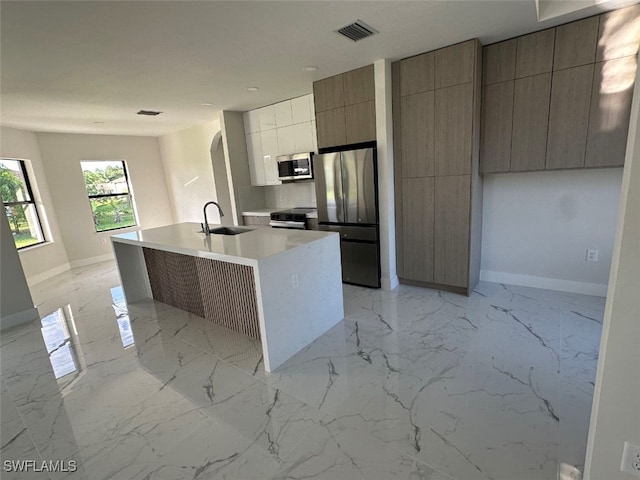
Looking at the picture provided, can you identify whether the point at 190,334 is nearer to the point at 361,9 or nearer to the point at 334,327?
the point at 334,327

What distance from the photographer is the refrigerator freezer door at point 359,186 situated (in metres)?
3.37

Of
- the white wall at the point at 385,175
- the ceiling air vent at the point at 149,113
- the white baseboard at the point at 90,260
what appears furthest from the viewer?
the white baseboard at the point at 90,260

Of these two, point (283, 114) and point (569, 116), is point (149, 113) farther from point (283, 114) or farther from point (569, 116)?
point (569, 116)

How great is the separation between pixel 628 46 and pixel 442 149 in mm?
1509

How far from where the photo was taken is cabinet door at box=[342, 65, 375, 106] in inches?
130

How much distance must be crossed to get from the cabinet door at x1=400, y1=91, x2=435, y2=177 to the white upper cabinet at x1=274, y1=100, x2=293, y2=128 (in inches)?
72.4

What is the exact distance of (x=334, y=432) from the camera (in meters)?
1.68

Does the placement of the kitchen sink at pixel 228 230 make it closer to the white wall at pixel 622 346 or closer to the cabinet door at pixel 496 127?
the cabinet door at pixel 496 127

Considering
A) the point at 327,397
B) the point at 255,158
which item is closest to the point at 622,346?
the point at 327,397

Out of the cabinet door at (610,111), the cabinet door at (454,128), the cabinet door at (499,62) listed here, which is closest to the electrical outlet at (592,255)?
the cabinet door at (610,111)

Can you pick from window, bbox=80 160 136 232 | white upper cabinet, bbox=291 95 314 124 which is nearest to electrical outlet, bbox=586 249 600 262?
white upper cabinet, bbox=291 95 314 124

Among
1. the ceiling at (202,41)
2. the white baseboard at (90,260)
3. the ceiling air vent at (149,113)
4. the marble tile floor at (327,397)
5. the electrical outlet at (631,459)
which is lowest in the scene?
the marble tile floor at (327,397)

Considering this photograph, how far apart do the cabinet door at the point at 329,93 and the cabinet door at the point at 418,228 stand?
1.21m

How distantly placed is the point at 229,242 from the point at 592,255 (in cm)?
353
